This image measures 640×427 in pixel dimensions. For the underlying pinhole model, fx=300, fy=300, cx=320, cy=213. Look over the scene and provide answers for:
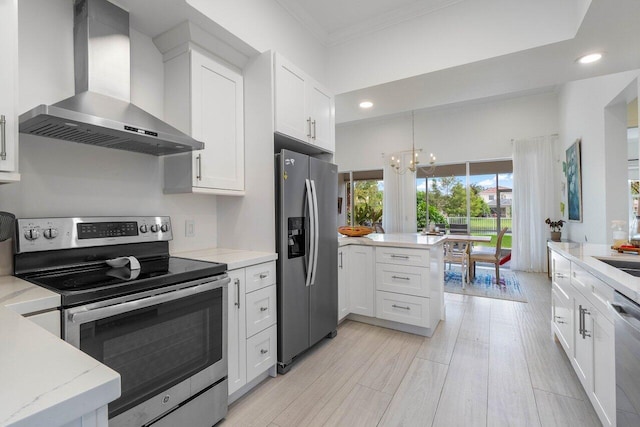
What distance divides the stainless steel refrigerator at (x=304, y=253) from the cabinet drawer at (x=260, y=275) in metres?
0.08

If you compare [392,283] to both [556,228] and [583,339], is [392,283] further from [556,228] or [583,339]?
[556,228]

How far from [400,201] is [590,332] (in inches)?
211

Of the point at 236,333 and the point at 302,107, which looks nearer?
the point at 236,333

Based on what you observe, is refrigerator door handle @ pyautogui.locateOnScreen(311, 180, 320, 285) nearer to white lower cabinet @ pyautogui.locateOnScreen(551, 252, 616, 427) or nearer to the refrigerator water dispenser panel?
the refrigerator water dispenser panel

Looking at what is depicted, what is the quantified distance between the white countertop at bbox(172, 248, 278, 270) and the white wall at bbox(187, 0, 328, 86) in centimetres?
152

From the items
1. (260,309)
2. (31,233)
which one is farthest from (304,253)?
(31,233)

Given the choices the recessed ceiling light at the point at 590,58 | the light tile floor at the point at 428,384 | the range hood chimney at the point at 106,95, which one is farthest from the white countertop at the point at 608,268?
the range hood chimney at the point at 106,95

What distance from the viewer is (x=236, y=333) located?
1.87 meters

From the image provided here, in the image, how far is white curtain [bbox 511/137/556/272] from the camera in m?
5.71

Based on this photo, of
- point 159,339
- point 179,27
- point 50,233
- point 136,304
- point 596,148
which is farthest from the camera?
point 596,148

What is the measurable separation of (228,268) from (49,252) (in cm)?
88

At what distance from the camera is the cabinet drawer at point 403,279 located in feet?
9.37

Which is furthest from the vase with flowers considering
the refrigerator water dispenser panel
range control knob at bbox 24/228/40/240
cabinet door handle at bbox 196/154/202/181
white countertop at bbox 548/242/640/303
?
range control knob at bbox 24/228/40/240

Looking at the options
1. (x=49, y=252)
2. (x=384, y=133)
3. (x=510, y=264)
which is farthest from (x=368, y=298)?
(x=384, y=133)
